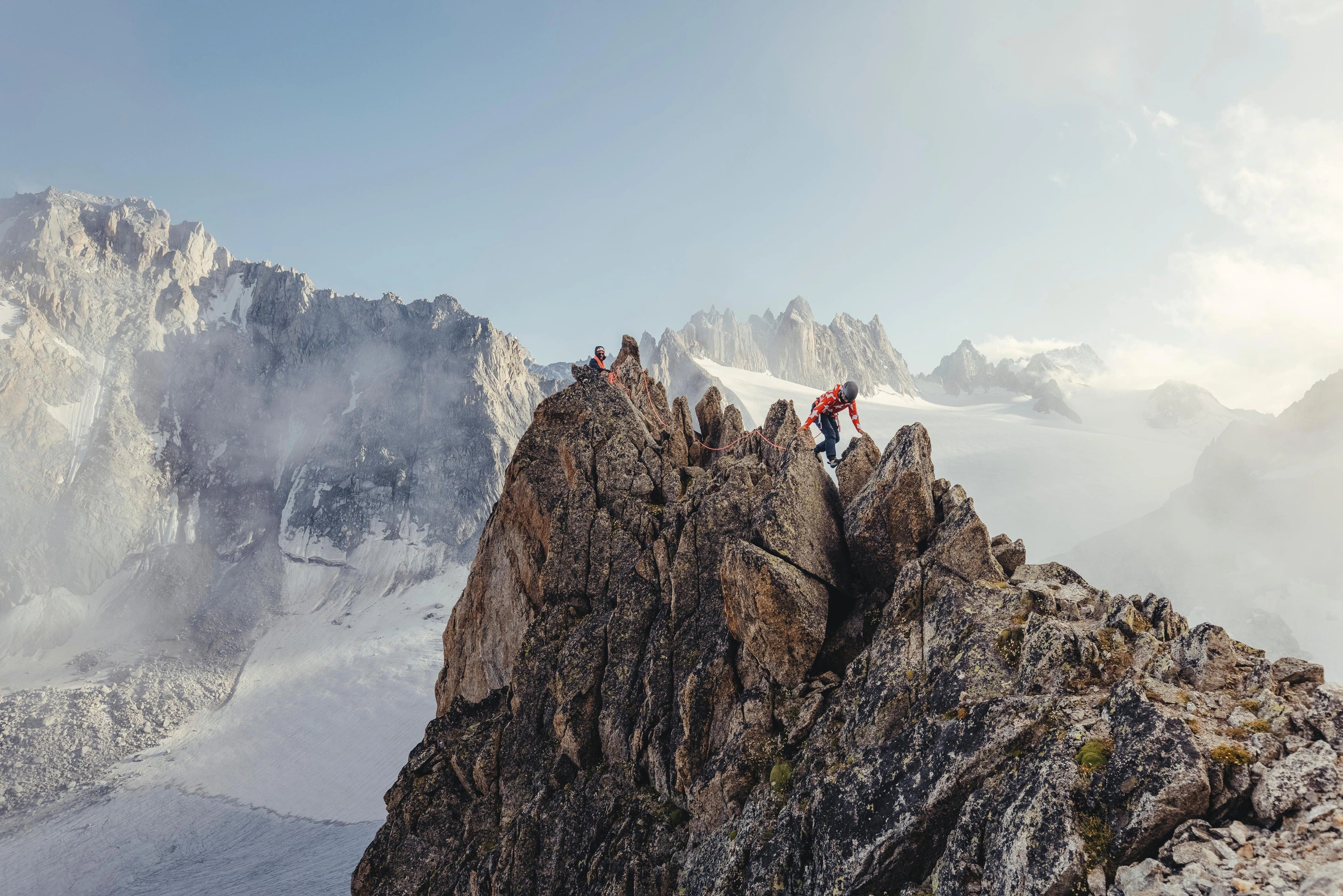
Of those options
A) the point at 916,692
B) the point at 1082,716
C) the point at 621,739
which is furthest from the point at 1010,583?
the point at 621,739

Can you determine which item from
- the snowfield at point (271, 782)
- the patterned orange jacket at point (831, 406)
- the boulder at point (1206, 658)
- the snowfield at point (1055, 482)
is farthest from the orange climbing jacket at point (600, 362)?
the snowfield at point (1055, 482)

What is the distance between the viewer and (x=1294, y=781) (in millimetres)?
8914

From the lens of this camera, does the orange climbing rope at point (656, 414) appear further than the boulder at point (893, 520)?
Yes

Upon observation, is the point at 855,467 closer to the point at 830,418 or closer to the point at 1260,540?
the point at 830,418

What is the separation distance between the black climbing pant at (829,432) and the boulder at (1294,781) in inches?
688

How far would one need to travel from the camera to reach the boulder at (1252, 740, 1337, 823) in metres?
8.71

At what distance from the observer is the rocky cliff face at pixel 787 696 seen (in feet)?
35.1

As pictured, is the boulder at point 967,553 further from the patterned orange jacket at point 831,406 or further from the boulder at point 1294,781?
the boulder at point 1294,781

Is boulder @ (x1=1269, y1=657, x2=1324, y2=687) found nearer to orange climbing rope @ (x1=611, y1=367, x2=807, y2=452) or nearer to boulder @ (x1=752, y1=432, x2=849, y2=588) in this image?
boulder @ (x1=752, y1=432, x2=849, y2=588)

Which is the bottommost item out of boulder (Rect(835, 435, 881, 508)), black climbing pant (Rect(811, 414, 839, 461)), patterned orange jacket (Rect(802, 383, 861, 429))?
boulder (Rect(835, 435, 881, 508))

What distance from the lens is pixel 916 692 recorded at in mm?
15117

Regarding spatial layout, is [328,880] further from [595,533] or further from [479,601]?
[595,533]

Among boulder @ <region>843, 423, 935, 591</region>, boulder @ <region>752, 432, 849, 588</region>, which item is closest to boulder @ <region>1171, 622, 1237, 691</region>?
boulder @ <region>843, 423, 935, 591</region>

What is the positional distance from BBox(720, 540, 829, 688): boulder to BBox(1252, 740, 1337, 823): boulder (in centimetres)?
1089
